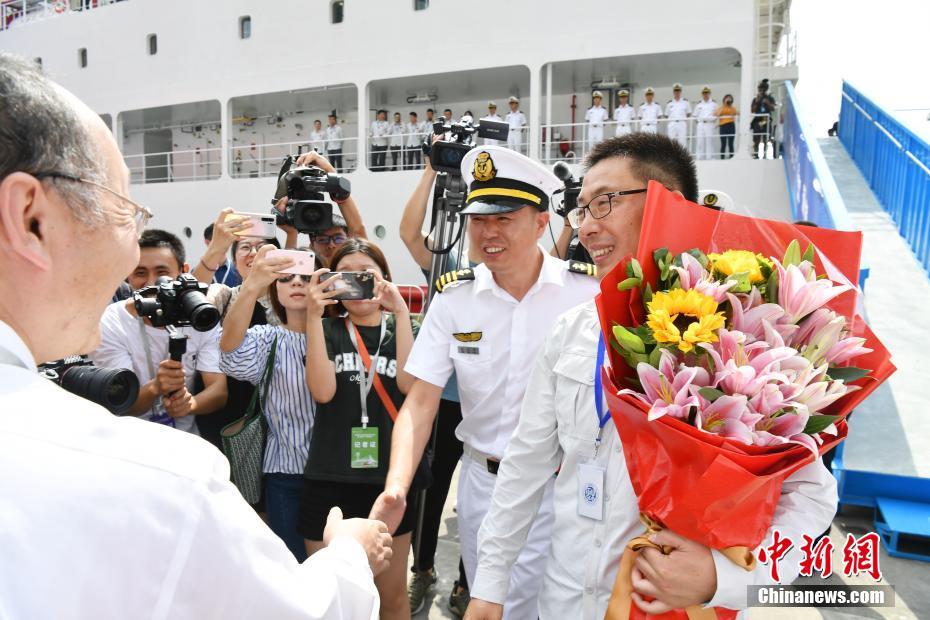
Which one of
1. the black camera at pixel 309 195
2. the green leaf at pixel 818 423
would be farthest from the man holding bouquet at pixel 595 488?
the black camera at pixel 309 195

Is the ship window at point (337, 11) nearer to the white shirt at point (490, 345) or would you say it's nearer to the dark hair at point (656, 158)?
the white shirt at point (490, 345)

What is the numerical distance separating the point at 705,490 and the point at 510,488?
570 millimetres

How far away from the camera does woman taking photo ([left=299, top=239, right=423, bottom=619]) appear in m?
2.12

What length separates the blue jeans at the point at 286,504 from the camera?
7.64 ft

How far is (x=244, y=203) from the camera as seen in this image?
1226 centimetres

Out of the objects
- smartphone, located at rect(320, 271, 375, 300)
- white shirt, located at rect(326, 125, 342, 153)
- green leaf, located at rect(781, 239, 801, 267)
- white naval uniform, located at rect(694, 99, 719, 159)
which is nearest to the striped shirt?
smartphone, located at rect(320, 271, 375, 300)

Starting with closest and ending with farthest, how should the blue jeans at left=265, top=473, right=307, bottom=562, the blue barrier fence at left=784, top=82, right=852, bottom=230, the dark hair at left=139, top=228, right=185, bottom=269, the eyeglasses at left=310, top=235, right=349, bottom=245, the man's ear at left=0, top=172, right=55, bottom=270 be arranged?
1. the man's ear at left=0, top=172, right=55, bottom=270
2. the blue jeans at left=265, top=473, right=307, bottom=562
3. the dark hair at left=139, top=228, right=185, bottom=269
4. the eyeglasses at left=310, top=235, right=349, bottom=245
5. the blue barrier fence at left=784, top=82, right=852, bottom=230

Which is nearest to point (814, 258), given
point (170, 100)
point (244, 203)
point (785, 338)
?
point (785, 338)

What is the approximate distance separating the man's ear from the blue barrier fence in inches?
162

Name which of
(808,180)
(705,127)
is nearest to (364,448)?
(808,180)

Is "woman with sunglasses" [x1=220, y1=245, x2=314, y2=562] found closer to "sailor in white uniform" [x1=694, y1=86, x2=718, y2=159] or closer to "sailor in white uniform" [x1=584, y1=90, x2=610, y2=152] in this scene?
"sailor in white uniform" [x1=694, y1=86, x2=718, y2=159]

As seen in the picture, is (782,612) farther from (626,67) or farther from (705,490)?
(626,67)

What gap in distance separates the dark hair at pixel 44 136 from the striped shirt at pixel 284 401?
1631 mm

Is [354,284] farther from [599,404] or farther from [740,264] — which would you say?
[740,264]
